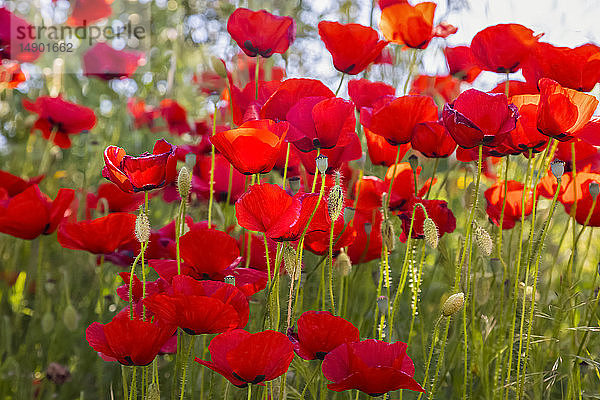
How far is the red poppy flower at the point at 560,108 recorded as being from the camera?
28.0 inches

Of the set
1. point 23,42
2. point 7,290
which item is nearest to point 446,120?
point 7,290

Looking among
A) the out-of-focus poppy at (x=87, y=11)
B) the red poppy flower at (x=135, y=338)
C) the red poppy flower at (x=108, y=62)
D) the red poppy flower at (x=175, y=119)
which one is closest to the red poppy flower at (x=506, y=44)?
the red poppy flower at (x=135, y=338)

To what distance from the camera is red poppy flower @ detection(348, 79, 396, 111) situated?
36.5 inches

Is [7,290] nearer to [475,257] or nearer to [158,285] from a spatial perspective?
[158,285]

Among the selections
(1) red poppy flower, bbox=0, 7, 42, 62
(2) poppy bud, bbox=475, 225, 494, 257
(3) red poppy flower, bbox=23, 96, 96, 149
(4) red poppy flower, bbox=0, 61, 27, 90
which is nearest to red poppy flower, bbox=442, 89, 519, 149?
(2) poppy bud, bbox=475, 225, 494, 257

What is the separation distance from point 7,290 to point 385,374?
1.04 meters

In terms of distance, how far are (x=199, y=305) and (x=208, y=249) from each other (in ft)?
0.42

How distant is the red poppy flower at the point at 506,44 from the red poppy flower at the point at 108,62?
1248 millimetres

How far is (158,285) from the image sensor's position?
697 millimetres

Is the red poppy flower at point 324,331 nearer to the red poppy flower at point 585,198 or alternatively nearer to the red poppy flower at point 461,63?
the red poppy flower at point 585,198

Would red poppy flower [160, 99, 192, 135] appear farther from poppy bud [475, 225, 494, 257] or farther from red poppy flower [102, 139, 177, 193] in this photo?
poppy bud [475, 225, 494, 257]

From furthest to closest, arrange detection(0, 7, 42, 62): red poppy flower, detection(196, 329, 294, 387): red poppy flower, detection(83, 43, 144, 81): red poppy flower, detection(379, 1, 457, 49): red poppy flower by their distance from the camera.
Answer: detection(83, 43, 144, 81): red poppy flower
detection(0, 7, 42, 62): red poppy flower
detection(379, 1, 457, 49): red poppy flower
detection(196, 329, 294, 387): red poppy flower

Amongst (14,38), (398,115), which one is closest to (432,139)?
(398,115)

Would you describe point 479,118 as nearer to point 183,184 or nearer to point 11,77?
point 183,184
